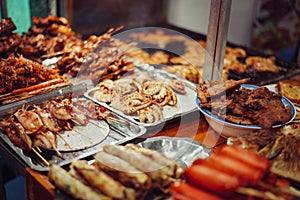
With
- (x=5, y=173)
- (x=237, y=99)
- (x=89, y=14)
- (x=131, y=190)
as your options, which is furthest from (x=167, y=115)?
(x=89, y=14)

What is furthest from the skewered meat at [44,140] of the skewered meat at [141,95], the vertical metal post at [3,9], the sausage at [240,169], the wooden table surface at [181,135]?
the vertical metal post at [3,9]

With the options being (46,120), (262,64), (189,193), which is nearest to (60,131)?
(46,120)

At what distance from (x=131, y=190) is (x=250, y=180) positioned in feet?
1.93

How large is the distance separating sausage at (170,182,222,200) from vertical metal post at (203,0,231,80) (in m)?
1.59

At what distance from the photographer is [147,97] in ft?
11.1

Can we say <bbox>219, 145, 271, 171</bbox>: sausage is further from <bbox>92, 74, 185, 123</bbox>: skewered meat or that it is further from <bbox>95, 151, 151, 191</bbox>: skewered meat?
<bbox>92, 74, 185, 123</bbox>: skewered meat

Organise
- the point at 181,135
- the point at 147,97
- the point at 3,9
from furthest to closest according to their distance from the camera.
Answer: the point at 3,9, the point at 147,97, the point at 181,135

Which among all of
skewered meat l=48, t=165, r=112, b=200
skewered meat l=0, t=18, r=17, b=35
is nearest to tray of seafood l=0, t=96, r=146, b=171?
skewered meat l=48, t=165, r=112, b=200

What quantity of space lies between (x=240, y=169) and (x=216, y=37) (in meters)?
1.58

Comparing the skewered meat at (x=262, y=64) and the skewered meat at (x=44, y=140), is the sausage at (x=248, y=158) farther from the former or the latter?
the skewered meat at (x=262, y=64)

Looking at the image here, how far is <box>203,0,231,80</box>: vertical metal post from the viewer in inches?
127

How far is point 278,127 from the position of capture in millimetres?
2781

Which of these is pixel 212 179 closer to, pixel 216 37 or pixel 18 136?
pixel 18 136

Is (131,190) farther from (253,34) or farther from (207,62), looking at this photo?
(253,34)
